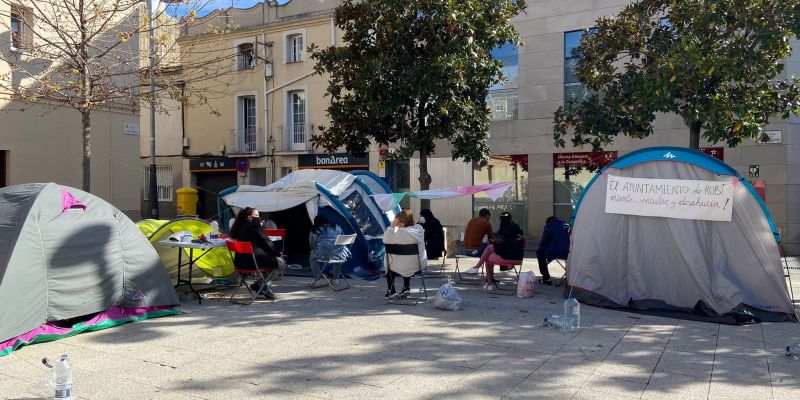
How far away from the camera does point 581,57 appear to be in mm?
12172

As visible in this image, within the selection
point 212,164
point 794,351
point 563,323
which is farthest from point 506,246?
point 212,164

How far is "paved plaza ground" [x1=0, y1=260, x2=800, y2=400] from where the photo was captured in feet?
17.1

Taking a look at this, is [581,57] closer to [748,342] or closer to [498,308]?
[498,308]

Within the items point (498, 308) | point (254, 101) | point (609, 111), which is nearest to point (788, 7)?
point (609, 111)

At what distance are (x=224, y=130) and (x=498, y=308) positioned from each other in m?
19.4

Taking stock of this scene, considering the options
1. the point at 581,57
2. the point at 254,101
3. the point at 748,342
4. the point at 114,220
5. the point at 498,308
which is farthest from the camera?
the point at 254,101

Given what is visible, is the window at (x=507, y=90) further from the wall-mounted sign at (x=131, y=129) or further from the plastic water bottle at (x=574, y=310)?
the plastic water bottle at (x=574, y=310)

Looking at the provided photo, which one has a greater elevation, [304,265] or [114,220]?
[114,220]

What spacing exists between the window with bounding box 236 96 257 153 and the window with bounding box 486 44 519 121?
1001 centimetres

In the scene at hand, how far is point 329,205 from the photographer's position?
11.0 m

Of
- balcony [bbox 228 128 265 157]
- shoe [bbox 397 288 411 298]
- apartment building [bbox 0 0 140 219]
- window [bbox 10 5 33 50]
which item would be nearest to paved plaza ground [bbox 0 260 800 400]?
shoe [bbox 397 288 411 298]

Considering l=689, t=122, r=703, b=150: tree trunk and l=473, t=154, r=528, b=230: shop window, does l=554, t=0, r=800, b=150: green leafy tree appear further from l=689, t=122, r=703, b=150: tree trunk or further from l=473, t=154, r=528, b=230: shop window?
l=473, t=154, r=528, b=230: shop window

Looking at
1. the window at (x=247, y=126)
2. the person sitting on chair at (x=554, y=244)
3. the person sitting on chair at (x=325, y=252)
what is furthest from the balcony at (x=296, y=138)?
the person sitting on chair at (x=554, y=244)

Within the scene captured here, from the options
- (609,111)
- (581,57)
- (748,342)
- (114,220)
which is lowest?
(748,342)
